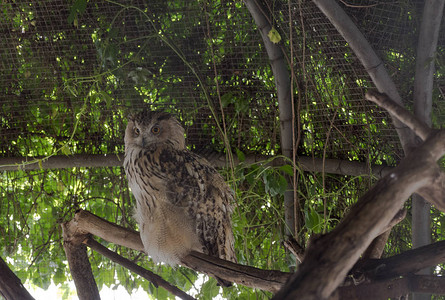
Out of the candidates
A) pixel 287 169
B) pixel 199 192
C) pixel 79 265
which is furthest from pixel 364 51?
pixel 79 265

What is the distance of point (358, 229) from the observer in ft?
1.92

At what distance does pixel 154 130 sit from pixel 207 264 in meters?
0.61

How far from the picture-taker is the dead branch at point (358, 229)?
544 millimetres

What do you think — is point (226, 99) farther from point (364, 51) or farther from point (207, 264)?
point (207, 264)

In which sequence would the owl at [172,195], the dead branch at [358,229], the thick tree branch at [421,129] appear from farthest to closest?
the owl at [172,195] → the thick tree branch at [421,129] → the dead branch at [358,229]

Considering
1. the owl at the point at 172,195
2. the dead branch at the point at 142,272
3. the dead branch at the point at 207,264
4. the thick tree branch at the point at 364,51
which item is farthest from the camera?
the owl at the point at 172,195

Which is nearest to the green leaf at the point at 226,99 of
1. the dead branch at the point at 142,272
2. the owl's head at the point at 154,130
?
the owl's head at the point at 154,130

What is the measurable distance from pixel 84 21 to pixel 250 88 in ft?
2.29

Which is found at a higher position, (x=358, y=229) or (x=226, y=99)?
(x=226, y=99)

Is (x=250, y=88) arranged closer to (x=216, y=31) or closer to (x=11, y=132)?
(x=216, y=31)

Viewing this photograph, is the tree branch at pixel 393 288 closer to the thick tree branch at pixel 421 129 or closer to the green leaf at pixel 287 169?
the thick tree branch at pixel 421 129

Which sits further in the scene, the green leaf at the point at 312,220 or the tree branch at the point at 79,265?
the green leaf at the point at 312,220

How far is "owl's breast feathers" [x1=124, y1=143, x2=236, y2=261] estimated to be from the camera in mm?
1511

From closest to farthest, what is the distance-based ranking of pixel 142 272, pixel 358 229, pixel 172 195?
pixel 358 229 < pixel 142 272 < pixel 172 195
